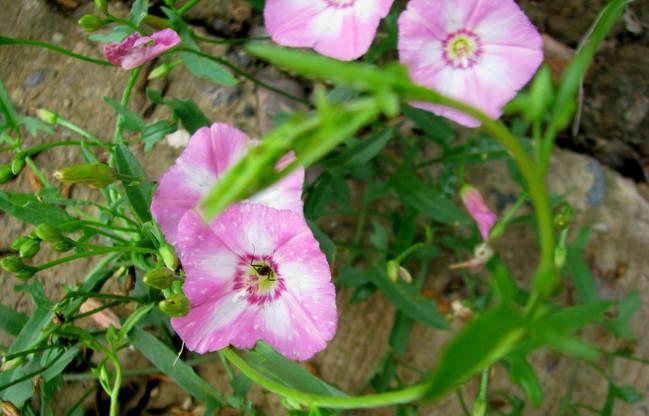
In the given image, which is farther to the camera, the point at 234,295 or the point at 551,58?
the point at 551,58

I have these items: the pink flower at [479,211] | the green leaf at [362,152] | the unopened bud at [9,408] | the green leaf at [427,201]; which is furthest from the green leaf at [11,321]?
the pink flower at [479,211]

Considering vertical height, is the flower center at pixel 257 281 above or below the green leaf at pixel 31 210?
below

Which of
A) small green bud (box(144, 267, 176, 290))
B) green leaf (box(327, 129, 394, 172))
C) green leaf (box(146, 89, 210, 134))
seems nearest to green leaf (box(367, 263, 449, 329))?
green leaf (box(327, 129, 394, 172))

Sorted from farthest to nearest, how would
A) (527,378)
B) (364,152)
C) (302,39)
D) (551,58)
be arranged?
(551,58) < (364,152) < (302,39) < (527,378)

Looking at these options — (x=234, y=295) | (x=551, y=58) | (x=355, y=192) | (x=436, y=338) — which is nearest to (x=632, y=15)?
(x=551, y=58)

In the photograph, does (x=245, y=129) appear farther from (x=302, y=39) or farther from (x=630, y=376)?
(x=630, y=376)

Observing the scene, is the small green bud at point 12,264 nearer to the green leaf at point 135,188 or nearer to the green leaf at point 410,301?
the green leaf at point 135,188

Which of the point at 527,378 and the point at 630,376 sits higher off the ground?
the point at 527,378
